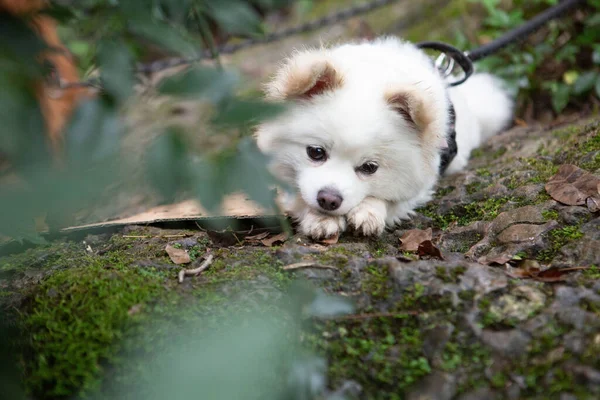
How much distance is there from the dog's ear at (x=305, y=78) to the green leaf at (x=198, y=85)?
1.42 meters

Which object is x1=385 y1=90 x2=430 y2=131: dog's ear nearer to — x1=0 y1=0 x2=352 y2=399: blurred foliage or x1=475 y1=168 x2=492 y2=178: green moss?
x1=475 y1=168 x2=492 y2=178: green moss

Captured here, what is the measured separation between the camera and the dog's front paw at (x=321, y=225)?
2.61 metres

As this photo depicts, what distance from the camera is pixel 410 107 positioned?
8.64ft

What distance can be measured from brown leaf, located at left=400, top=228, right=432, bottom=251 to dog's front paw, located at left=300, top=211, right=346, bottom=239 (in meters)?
0.31

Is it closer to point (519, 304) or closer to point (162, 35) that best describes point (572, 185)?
point (519, 304)

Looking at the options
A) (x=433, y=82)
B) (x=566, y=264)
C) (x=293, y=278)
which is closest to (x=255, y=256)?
(x=293, y=278)

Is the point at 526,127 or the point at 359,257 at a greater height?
the point at 526,127

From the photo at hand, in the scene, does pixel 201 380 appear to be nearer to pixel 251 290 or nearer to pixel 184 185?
pixel 184 185

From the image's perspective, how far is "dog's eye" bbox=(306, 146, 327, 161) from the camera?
274 cm

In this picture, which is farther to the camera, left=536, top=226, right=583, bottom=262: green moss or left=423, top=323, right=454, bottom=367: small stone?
left=536, top=226, right=583, bottom=262: green moss

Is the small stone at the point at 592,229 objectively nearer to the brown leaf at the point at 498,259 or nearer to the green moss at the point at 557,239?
the green moss at the point at 557,239

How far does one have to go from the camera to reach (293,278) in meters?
2.06

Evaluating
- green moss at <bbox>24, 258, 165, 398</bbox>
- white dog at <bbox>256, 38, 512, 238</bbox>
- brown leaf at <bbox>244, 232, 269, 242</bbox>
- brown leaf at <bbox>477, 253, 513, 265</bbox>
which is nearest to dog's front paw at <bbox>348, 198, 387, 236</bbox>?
white dog at <bbox>256, 38, 512, 238</bbox>

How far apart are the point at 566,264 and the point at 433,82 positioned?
1.39 m
